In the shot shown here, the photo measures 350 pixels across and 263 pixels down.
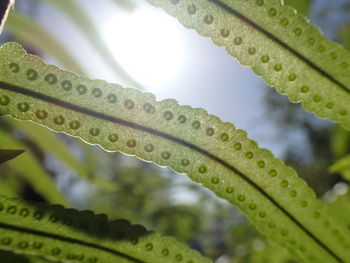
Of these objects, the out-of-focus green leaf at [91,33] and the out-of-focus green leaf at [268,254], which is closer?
the out-of-focus green leaf at [91,33]

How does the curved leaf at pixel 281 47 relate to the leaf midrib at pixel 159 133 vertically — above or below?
above

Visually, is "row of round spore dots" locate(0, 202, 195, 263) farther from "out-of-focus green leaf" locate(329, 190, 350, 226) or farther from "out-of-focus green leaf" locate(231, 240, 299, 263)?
"out-of-focus green leaf" locate(231, 240, 299, 263)

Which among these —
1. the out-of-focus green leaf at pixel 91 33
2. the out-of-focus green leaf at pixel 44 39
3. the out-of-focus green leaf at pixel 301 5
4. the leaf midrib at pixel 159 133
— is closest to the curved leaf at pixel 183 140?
the leaf midrib at pixel 159 133

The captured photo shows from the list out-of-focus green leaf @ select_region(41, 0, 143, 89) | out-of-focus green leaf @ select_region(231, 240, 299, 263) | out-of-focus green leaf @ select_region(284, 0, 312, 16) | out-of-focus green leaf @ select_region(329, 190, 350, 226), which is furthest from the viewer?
out-of-focus green leaf @ select_region(231, 240, 299, 263)

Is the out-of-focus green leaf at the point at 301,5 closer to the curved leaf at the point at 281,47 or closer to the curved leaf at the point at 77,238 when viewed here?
the curved leaf at the point at 281,47

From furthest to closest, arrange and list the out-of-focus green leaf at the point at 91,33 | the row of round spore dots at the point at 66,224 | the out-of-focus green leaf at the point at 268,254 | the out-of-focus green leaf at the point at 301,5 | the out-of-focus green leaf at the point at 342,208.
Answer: the out-of-focus green leaf at the point at 268,254 → the out-of-focus green leaf at the point at 342,208 → the out-of-focus green leaf at the point at 91,33 → the out-of-focus green leaf at the point at 301,5 → the row of round spore dots at the point at 66,224

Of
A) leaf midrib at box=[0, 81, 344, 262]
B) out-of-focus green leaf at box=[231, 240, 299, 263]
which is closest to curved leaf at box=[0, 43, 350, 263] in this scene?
leaf midrib at box=[0, 81, 344, 262]

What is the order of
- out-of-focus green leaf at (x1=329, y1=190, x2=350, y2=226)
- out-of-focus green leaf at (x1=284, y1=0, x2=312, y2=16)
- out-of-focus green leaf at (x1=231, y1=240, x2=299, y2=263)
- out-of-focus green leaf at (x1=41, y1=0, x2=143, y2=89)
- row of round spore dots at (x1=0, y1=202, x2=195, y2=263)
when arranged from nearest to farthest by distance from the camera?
row of round spore dots at (x1=0, y1=202, x2=195, y2=263), out-of-focus green leaf at (x1=284, y1=0, x2=312, y2=16), out-of-focus green leaf at (x1=41, y1=0, x2=143, y2=89), out-of-focus green leaf at (x1=329, y1=190, x2=350, y2=226), out-of-focus green leaf at (x1=231, y1=240, x2=299, y2=263)
